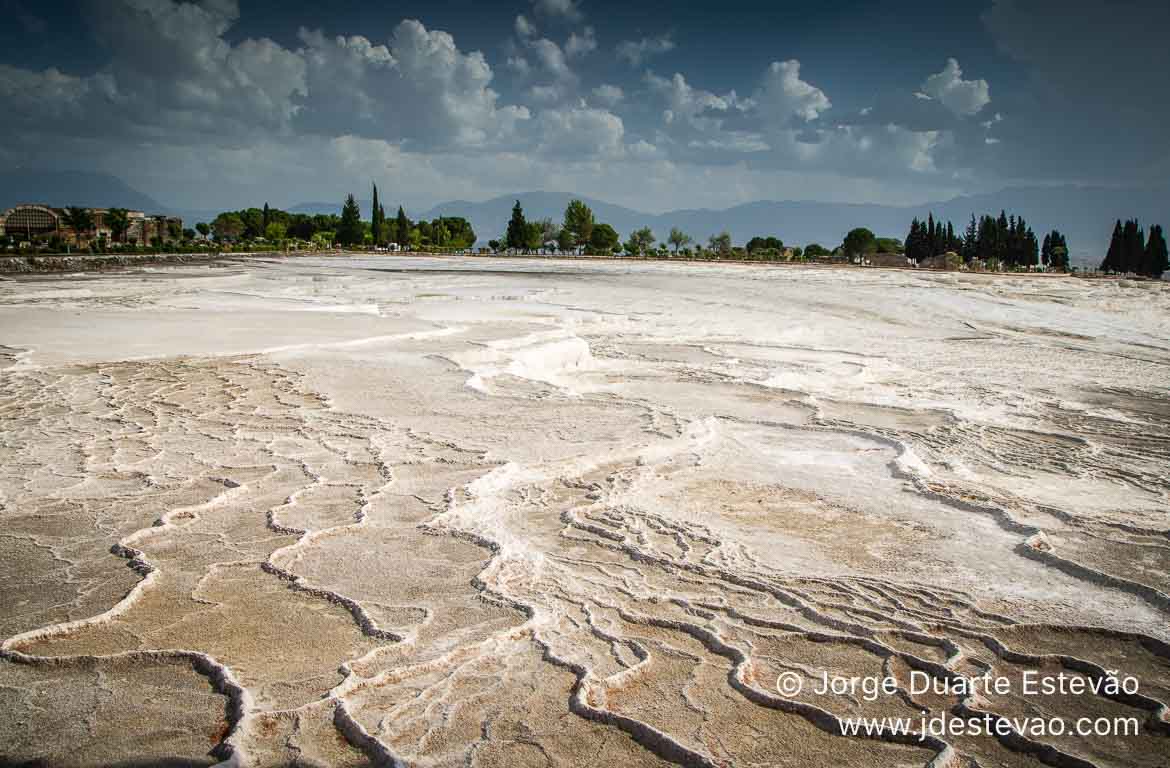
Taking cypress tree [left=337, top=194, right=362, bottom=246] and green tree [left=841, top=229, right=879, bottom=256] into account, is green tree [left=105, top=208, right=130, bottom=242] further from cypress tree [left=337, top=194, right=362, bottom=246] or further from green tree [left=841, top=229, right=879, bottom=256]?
green tree [left=841, top=229, right=879, bottom=256]

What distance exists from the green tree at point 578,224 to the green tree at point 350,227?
1994 cm

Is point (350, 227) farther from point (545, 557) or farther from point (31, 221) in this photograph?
point (545, 557)

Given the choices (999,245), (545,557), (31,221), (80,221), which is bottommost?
(545,557)

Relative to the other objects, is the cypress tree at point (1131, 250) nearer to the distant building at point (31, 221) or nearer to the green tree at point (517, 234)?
the green tree at point (517, 234)

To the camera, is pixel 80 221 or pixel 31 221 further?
pixel 31 221

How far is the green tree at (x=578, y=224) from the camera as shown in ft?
268

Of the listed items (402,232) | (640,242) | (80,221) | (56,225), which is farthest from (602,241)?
(56,225)

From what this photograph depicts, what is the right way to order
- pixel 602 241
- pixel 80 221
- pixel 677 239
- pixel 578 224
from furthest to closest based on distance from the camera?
pixel 677 239 < pixel 578 224 < pixel 602 241 < pixel 80 221

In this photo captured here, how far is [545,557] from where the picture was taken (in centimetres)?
425

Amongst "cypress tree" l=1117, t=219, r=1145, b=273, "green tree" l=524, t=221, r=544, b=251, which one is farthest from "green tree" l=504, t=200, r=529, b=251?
"cypress tree" l=1117, t=219, r=1145, b=273

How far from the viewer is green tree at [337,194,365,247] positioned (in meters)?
79.8

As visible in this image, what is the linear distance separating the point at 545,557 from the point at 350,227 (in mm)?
80656

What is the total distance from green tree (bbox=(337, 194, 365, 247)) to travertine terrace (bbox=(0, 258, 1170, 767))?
72.6m

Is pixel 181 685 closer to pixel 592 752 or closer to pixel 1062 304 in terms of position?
pixel 592 752
